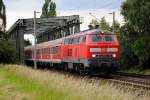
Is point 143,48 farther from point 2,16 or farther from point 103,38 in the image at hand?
point 2,16

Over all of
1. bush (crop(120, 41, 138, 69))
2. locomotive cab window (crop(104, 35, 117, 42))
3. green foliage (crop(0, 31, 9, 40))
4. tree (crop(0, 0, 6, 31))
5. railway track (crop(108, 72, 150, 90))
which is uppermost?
tree (crop(0, 0, 6, 31))

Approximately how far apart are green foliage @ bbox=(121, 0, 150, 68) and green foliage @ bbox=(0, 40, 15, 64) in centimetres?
2011

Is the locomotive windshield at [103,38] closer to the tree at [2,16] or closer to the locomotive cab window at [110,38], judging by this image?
the locomotive cab window at [110,38]

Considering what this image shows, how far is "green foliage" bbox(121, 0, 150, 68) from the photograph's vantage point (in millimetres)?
44469

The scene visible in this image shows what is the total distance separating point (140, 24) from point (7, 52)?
75.3 ft

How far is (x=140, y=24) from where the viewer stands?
4491cm

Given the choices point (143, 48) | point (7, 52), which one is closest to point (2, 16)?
point (7, 52)

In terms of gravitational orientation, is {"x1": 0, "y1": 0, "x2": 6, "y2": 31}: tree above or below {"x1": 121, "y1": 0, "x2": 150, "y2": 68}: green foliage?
above

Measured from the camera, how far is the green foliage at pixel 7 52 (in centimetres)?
6178

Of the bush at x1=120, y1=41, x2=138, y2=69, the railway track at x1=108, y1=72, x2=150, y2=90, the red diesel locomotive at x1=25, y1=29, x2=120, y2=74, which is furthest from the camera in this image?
the bush at x1=120, y1=41, x2=138, y2=69

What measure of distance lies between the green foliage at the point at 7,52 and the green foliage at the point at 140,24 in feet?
66.0

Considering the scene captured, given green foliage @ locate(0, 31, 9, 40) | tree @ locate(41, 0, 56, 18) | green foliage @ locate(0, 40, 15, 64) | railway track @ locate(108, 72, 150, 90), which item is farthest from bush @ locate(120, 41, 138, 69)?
tree @ locate(41, 0, 56, 18)

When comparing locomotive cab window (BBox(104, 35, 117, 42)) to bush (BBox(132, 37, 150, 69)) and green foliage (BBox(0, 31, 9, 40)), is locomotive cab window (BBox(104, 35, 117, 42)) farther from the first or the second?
green foliage (BBox(0, 31, 9, 40))

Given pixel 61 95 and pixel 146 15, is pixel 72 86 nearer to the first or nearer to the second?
pixel 61 95
